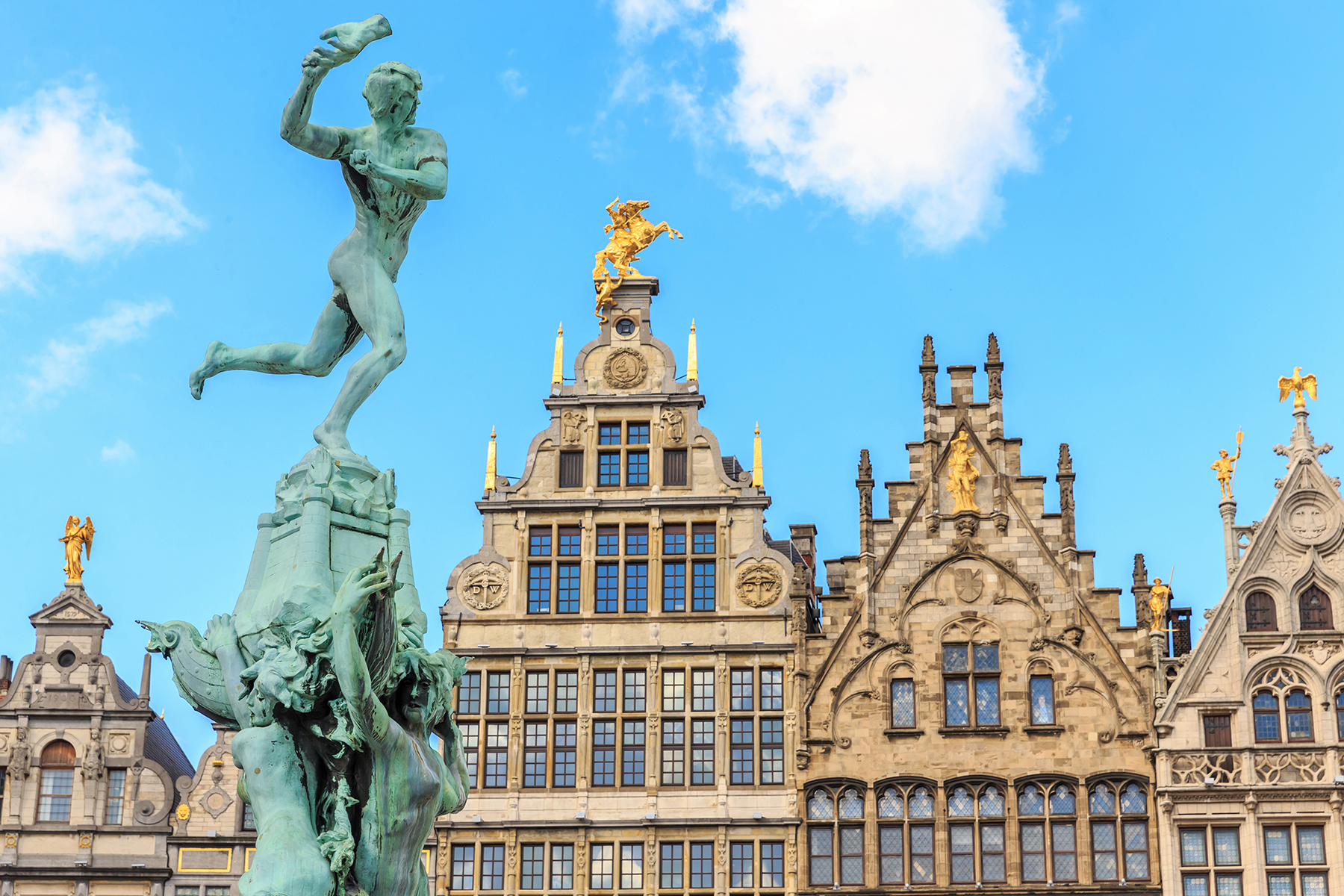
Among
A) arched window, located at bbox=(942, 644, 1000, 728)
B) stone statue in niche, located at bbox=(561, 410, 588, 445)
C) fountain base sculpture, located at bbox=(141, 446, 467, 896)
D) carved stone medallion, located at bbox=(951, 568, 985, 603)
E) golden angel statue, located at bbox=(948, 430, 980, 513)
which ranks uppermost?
stone statue in niche, located at bbox=(561, 410, 588, 445)

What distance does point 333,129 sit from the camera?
57.5 ft

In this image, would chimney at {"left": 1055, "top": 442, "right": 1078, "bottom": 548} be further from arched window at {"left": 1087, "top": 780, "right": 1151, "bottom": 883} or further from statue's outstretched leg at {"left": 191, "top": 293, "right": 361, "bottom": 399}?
statue's outstretched leg at {"left": 191, "top": 293, "right": 361, "bottom": 399}

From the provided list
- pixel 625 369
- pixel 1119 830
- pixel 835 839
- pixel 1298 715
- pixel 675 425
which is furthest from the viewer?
pixel 625 369

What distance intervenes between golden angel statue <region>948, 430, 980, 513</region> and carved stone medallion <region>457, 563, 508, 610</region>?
8172mm

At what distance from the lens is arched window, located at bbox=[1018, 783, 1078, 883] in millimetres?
35531

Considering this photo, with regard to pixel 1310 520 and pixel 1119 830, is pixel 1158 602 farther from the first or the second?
pixel 1119 830

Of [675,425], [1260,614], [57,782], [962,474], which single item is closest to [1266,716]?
[1260,614]

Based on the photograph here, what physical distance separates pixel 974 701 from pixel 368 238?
21221mm

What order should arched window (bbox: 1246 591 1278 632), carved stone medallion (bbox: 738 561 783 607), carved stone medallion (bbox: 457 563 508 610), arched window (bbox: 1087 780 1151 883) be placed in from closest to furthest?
arched window (bbox: 1087 780 1151 883), arched window (bbox: 1246 591 1278 632), carved stone medallion (bbox: 738 561 783 607), carved stone medallion (bbox: 457 563 508 610)

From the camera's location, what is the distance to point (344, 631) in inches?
595

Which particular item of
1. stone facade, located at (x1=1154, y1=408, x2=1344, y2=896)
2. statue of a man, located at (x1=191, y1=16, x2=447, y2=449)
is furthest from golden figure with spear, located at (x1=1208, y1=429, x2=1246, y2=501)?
statue of a man, located at (x1=191, y1=16, x2=447, y2=449)

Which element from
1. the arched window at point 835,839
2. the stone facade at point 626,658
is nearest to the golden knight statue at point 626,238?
the stone facade at point 626,658

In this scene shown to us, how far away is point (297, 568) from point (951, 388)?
23982mm

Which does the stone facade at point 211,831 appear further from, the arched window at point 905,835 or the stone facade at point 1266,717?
the stone facade at point 1266,717
